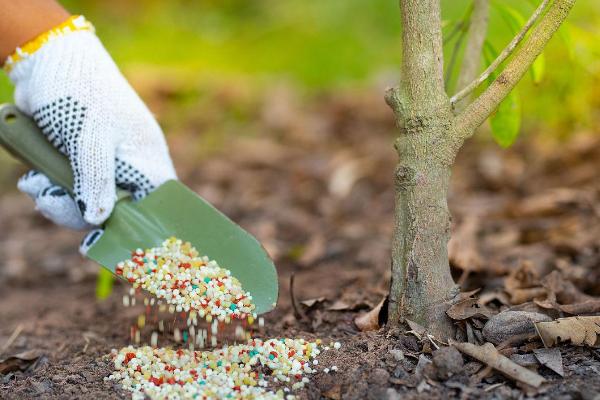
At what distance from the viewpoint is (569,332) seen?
144 centimetres

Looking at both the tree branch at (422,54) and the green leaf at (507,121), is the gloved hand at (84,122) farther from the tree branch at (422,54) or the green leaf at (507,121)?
the green leaf at (507,121)

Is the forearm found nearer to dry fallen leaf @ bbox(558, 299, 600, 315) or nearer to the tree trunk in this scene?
the tree trunk

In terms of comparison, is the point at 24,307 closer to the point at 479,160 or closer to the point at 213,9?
the point at 479,160

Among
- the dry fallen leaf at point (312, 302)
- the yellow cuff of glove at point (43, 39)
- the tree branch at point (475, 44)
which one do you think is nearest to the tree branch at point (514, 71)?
the tree branch at point (475, 44)

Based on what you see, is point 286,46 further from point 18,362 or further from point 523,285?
point 18,362

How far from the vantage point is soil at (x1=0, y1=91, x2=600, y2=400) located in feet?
4.60

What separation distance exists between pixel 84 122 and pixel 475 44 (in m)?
1.00

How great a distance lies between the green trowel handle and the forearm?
17cm

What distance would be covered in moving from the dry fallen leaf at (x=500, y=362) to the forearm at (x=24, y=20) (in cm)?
132

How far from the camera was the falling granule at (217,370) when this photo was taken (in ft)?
4.53

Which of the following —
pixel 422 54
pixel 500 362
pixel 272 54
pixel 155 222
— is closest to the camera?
pixel 500 362

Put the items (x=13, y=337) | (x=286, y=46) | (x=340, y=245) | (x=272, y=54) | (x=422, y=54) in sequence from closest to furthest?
(x=422, y=54) → (x=13, y=337) → (x=340, y=245) → (x=272, y=54) → (x=286, y=46)

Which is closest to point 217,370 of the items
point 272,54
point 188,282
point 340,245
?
point 188,282

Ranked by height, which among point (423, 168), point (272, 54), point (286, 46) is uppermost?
point (286, 46)
